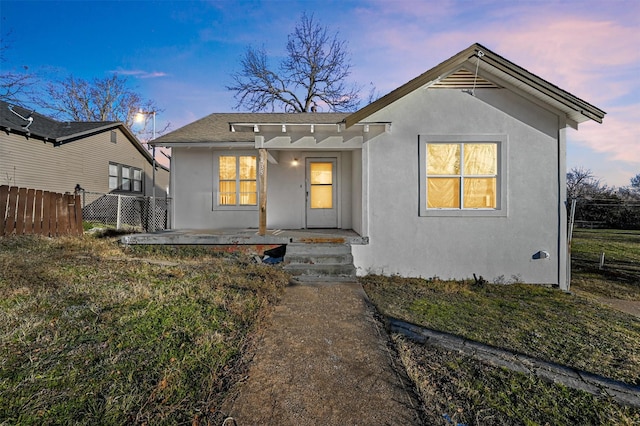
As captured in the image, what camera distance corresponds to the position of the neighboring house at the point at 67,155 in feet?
40.8

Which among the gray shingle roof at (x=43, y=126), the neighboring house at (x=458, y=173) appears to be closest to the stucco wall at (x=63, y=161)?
the gray shingle roof at (x=43, y=126)

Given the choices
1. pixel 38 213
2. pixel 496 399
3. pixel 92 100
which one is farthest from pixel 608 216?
pixel 92 100

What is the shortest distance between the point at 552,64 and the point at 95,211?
2171 centimetres

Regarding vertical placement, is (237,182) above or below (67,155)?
below

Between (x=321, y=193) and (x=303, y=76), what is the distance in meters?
16.6

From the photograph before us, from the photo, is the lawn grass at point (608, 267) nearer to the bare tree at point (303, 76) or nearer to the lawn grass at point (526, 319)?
the lawn grass at point (526, 319)

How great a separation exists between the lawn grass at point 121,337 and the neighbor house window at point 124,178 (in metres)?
13.3

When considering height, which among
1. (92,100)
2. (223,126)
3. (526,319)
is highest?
(92,100)

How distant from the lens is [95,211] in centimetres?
1492

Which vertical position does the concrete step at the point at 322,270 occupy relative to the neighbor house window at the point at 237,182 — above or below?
below

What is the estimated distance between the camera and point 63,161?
14.4 meters

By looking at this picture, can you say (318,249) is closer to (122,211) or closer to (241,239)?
(241,239)

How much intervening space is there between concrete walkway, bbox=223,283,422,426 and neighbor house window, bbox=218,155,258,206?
6.15 m

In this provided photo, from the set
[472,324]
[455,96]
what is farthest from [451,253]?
[455,96]
